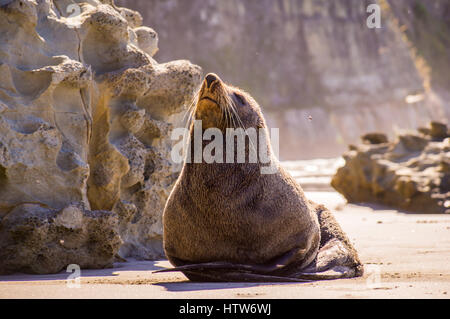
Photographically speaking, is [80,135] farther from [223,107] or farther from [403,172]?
[403,172]

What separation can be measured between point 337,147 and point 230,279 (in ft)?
165

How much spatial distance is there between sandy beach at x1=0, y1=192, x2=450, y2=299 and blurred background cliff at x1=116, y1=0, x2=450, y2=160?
4271 cm

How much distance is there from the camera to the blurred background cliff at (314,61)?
5434cm

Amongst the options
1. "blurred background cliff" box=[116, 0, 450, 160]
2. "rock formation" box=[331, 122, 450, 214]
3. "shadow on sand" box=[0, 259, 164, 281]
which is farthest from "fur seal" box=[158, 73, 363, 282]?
"blurred background cliff" box=[116, 0, 450, 160]

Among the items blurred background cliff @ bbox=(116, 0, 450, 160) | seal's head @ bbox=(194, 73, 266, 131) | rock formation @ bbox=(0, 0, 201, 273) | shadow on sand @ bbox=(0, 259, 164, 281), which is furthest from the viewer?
blurred background cliff @ bbox=(116, 0, 450, 160)

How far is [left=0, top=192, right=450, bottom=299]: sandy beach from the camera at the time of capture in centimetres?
382

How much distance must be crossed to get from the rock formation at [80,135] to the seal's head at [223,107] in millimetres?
1345

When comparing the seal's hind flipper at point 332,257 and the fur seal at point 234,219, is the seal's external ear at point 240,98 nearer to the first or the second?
the fur seal at point 234,219

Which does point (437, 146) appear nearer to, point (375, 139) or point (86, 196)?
point (375, 139)

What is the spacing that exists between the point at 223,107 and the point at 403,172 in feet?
24.3

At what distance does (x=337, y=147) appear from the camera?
54.0 m

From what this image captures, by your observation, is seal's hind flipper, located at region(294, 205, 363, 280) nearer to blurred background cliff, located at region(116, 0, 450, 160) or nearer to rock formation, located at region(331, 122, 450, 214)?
rock formation, located at region(331, 122, 450, 214)

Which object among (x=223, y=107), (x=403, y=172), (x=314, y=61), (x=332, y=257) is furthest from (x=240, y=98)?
(x=314, y=61)

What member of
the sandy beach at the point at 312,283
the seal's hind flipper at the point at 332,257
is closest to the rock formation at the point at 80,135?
the sandy beach at the point at 312,283
